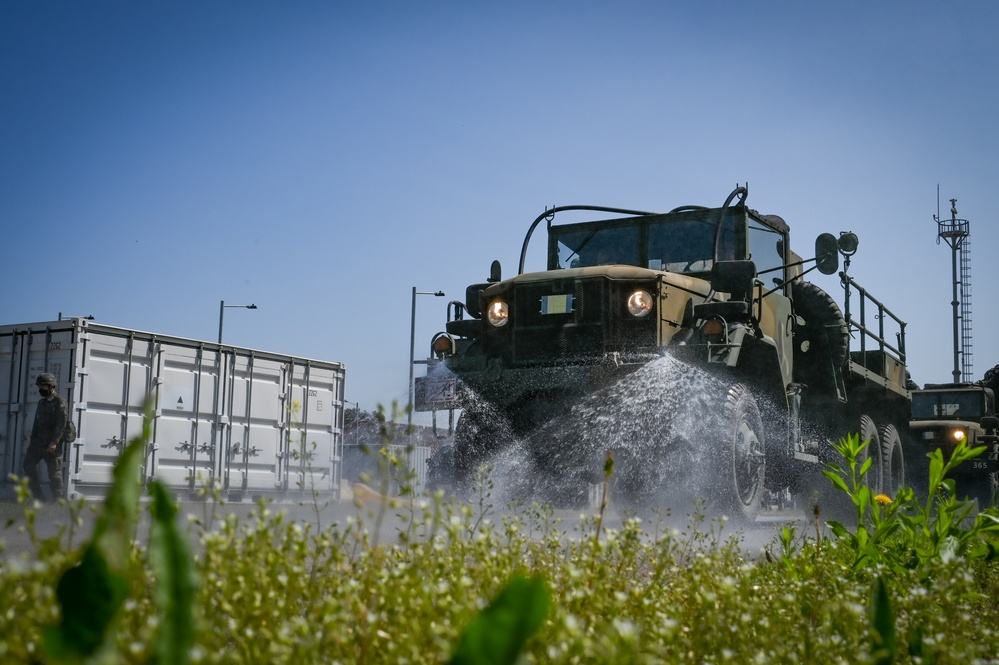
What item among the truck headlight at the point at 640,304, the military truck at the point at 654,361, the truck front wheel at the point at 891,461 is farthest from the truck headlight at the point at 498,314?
the truck front wheel at the point at 891,461

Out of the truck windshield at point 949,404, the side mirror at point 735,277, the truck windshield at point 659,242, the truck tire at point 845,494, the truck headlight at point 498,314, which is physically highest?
the truck windshield at point 659,242

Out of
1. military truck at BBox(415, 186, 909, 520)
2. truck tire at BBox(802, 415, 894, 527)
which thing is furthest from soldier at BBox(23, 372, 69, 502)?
truck tire at BBox(802, 415, 894, 527)

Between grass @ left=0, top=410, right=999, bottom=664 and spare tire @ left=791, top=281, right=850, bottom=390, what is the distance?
708 cm

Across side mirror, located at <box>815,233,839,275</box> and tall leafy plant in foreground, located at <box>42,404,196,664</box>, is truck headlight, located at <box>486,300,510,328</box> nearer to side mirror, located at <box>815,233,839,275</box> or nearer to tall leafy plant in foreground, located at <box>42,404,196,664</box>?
side mirror, located at <box>815,233,839,275</box>

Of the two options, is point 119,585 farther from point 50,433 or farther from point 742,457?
point 50,433

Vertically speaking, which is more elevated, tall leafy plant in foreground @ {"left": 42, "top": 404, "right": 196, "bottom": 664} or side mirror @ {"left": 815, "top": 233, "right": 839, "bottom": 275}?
side mirror @ {"left": 815, "top": 233, "right": 839, "bottom": 275}

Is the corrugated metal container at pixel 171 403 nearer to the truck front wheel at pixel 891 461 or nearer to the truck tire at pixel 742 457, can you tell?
the truck tire at pixel 742 457

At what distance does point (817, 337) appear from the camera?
36.2 feet

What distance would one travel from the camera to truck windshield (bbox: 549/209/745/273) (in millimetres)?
9984

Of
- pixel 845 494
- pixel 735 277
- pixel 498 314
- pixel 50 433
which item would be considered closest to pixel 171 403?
pixel 50 433

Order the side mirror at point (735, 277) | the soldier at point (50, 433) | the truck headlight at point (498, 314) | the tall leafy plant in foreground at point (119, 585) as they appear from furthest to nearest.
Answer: the soldier at point (50, 433) < the truck headlight at point (498, 314) < the side mirror at point (735, 277) < the tall leafy plant in foreground at point (119, 585)

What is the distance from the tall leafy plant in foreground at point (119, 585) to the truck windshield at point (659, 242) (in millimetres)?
8783

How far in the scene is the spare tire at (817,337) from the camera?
10.9 meters

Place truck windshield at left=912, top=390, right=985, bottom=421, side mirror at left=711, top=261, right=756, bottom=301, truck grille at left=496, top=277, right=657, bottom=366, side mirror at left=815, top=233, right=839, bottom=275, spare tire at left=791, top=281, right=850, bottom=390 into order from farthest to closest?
truck windshield at left=912, top=390, right=985, bottom=421, spare tire at left=791, top=281, right=850, bottom=390, truck grille at left=496, top=277, right=657, bottom=366, side mirror at left=711, top=261, right=756, bottom=301, side mirror at left=815, top=233, right=839, bottom=275
